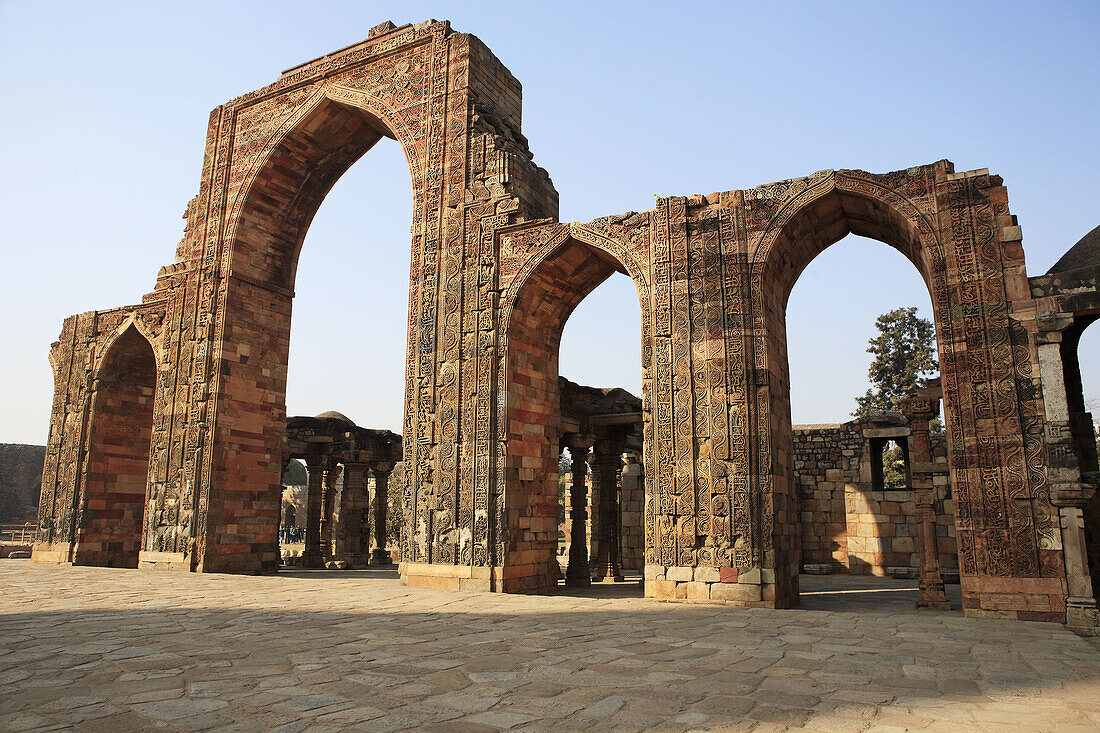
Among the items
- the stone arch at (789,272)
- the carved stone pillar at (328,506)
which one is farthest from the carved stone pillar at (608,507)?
the carved stone pillar at (328,506)

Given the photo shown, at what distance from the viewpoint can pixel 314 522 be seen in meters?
A: 18.7

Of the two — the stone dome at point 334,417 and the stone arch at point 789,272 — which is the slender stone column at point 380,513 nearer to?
the stone dome at point 334,417

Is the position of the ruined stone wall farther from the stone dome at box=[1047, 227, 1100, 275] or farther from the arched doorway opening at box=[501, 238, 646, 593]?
the stone dome at box=[1047, 227, 1100, 275]

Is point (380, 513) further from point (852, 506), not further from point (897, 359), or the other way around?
point (897, 359)

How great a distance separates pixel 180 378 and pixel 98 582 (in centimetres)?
469

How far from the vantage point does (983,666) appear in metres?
4.96

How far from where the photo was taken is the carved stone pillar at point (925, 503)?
9164mm

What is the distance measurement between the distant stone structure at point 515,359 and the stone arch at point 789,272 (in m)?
0.04

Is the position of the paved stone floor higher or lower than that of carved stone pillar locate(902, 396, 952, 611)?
lower

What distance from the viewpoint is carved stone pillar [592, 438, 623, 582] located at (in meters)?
14.5

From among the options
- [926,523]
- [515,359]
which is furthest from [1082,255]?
[515,359]

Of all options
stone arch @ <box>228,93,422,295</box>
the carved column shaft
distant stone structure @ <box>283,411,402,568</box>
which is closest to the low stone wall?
the carved column shaft

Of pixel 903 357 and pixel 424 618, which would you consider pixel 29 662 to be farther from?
pixel 903 357

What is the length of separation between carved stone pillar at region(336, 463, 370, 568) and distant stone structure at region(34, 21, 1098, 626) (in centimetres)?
476
